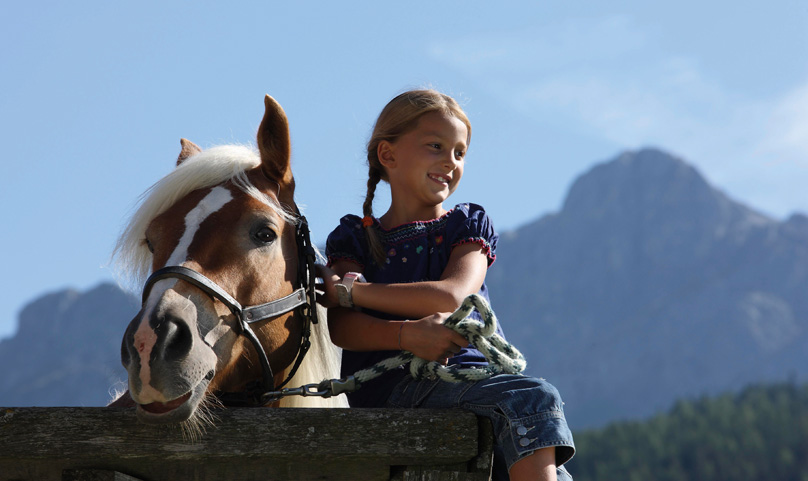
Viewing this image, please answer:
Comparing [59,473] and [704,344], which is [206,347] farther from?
[704,344]

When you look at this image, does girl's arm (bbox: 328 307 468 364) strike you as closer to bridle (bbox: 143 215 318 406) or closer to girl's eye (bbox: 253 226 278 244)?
bridle (bbox: 143 215 318 406)

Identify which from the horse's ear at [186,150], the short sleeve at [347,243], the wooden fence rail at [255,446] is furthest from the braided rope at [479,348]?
the horse's ear at [186,150]

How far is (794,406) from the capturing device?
91250 mm

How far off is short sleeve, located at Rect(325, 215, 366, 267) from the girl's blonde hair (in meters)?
0.04

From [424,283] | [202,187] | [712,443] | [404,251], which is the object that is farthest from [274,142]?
[712,443]

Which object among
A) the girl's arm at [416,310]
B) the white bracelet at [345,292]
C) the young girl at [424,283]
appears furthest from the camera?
the white bracelet at [345,292]

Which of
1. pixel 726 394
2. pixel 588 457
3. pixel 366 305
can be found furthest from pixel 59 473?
pixel 726 394

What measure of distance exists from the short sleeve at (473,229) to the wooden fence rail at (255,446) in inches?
32.5

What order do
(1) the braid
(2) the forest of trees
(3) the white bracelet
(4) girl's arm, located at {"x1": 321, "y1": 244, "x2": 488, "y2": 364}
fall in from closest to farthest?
(4) girl's arm, located at {"x1": 321, "y1": 244, "x2": 488, "y2": 364}, (3) the white bracelet, (1) the braid, (2) the forest of trees

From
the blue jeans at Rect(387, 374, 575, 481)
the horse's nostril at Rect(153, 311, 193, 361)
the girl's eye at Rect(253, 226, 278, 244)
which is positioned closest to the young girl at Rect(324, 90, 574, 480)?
the blue jeans at Rect(387, 374, 575, 481)

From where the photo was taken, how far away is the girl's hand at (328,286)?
136 inches

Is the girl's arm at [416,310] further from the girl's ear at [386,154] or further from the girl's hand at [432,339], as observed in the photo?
the girl's ear at [386,154]

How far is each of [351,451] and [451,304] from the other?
72cm

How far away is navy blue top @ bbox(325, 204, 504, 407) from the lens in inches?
136
